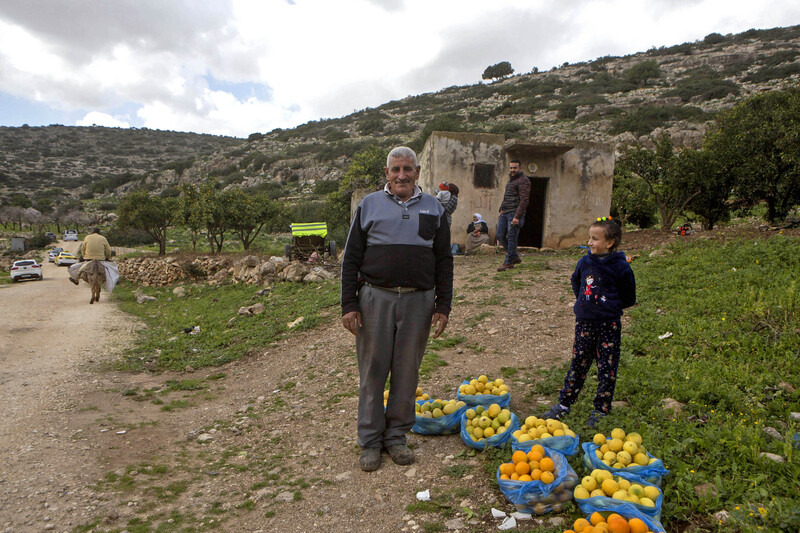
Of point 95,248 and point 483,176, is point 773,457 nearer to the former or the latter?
point 483,176

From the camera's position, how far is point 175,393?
19.1 ft

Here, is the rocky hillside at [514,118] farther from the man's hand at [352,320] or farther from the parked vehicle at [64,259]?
the man's hand at [352,320]

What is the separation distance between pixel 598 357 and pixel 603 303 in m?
0.44

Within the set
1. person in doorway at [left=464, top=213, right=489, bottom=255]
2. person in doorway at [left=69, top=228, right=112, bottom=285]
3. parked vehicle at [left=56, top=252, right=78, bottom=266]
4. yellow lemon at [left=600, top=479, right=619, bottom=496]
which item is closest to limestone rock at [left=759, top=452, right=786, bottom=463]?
yellow lemon at [left=600, top=479, right=619, bottom=496]

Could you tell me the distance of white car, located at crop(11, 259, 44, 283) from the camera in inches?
814

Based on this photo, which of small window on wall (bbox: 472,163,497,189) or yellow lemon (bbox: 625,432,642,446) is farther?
small window on wall (bbox: 472,163,497,189)

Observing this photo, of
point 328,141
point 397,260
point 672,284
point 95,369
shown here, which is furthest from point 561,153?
point 328,141

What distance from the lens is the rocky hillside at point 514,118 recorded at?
3669 cm

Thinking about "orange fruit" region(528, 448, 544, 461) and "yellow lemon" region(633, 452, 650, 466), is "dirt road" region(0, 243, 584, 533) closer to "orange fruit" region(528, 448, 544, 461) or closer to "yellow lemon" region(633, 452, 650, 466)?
"orange fruit" region(528, 448, 544, 461)

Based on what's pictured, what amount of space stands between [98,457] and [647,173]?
15.9 metres

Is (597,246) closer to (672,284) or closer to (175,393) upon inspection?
(672,284)

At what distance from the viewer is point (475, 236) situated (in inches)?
479

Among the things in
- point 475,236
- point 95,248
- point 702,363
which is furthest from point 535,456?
point 95,248

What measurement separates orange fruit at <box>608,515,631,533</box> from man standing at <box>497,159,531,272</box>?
6.78m
